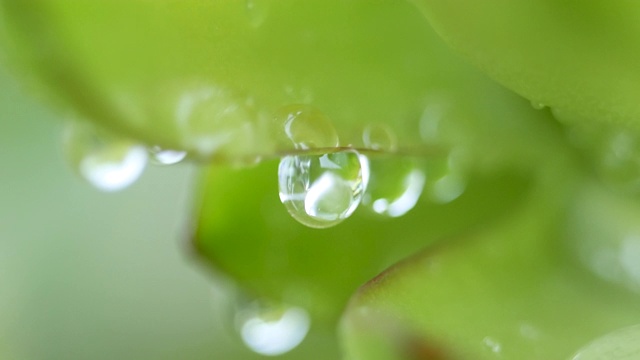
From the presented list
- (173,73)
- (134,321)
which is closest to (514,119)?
(173,73)

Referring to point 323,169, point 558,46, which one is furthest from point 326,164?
point 558,46

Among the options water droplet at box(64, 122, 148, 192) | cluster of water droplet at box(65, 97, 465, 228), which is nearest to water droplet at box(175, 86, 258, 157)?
cluster of water droplet at box(65, 97, 465, 228)

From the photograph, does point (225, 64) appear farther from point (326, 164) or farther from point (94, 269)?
point (94, 269)

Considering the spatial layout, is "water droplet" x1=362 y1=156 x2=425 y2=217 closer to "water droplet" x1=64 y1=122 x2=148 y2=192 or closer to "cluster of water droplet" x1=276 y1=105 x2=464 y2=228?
"cluster of water droplet" x1=276 y1=105 x2=464 y2=228

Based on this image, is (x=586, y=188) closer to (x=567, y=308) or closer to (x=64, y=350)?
(x=567, y=308)

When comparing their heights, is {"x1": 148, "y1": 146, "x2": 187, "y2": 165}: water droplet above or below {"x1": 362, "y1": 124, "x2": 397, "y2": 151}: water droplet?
below
